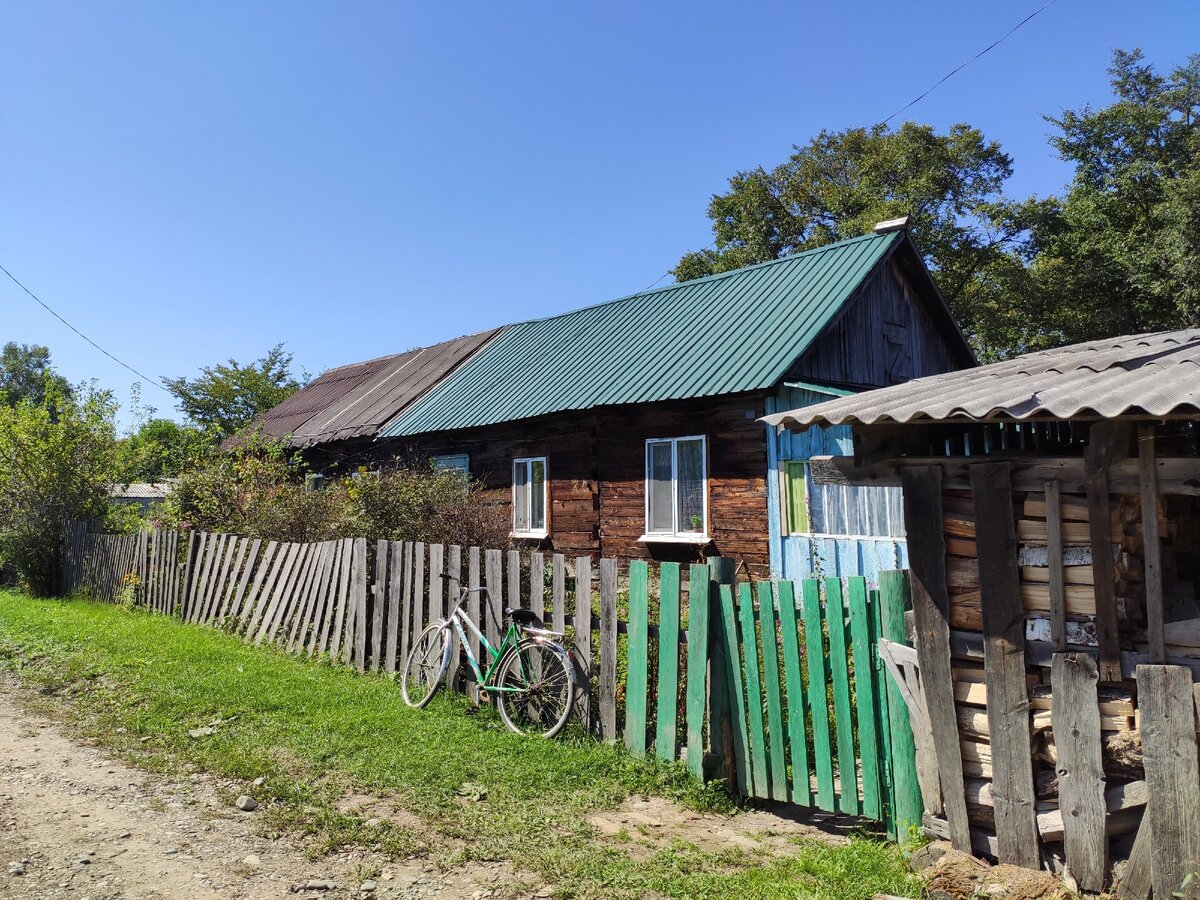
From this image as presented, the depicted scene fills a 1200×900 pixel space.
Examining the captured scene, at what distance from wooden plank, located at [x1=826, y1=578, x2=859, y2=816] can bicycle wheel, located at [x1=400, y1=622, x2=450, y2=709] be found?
11.7 feet

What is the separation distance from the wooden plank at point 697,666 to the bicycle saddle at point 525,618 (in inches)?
58.5

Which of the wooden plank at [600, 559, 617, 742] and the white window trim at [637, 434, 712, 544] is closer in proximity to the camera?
the wooden plank at [600, 559, 617, 742]

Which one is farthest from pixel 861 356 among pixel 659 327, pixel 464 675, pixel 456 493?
pixel 464 675

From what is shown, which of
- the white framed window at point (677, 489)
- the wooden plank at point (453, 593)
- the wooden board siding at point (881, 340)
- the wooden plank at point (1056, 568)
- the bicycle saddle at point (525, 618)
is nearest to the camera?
the wooden plank at point (1056, 568)

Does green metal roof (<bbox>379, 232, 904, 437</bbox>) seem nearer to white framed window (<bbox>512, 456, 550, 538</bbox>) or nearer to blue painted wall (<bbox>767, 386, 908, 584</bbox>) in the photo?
blue painted wall (<bbox>767, 386, 908, 584</bbox>)

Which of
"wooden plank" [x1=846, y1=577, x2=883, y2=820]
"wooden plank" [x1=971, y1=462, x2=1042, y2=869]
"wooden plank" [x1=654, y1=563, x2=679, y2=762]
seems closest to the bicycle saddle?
"wooden plank" [x1=654, y1=563, x2=679, y2=762]

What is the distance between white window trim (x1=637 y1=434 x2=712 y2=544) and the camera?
1335cm

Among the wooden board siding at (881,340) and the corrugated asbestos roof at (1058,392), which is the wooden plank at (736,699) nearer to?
the corrugated asbestos roof at (1058,392)

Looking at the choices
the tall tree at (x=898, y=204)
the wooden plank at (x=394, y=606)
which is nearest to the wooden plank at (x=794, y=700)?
the wooden plank at (x=394, y=606)

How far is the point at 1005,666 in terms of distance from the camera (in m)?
4.00

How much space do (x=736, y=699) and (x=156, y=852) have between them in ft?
11.2

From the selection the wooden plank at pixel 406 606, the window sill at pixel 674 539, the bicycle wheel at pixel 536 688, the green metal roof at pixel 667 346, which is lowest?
the bicycle wheel at pixel 536 688

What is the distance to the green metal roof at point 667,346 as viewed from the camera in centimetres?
1326

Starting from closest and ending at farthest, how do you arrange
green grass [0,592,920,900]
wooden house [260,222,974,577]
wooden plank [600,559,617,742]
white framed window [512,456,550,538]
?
green grass [0,592,920,900]
wooden plank [600,559,617,742]
wooden house [260,222,974,577]
white framed window [512,456,550,538]
